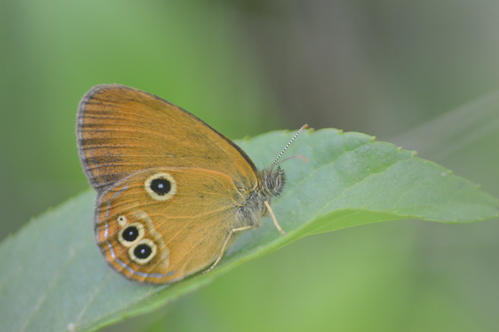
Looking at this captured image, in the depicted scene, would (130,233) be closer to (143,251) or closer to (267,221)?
(143,251)

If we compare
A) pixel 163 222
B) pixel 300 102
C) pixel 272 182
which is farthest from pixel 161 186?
pixel 300 102

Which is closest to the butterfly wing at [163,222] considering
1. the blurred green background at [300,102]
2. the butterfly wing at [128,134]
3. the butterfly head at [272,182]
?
the butterfly wing at [128,134]

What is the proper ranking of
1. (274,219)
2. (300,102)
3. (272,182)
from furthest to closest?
(300,102) → (272,182) → (274,219)

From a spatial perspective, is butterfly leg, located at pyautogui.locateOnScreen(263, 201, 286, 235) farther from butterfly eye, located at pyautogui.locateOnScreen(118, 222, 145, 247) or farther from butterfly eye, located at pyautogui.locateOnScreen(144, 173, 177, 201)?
butterfly eye, located at pyautogui.locateOnScreen(118, 222, 145, 247)

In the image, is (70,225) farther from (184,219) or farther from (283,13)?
(283,13)

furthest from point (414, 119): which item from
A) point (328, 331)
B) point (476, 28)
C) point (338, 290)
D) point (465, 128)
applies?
point (328, 331)

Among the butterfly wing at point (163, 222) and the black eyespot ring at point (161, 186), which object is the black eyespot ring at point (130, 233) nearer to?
the butterfly wing at point (163, 222)

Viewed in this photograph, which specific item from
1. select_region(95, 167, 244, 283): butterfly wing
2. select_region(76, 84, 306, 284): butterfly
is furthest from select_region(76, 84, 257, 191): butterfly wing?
select_region(95, 167, 244, 283): butterfly wing
